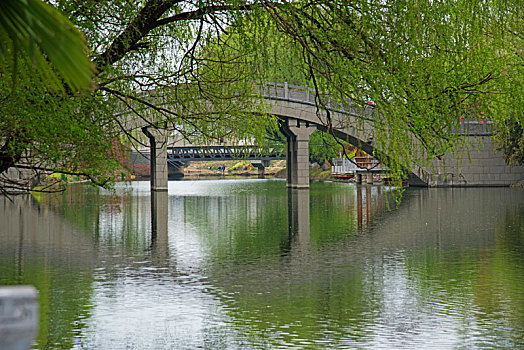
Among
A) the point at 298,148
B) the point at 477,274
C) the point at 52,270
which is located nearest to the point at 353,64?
the point at 477,274

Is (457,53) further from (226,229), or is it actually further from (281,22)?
(226,229)

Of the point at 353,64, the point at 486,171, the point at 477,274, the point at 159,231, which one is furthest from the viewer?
the point at 486,171

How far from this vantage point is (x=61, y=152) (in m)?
9.23

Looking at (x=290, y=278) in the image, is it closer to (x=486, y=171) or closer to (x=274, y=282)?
(x=274, y=282)

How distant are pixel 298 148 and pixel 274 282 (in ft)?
115

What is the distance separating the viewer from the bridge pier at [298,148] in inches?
1802

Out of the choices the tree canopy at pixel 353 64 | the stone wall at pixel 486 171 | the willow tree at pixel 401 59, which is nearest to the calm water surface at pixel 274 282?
the tree canopy at pixel 353 64

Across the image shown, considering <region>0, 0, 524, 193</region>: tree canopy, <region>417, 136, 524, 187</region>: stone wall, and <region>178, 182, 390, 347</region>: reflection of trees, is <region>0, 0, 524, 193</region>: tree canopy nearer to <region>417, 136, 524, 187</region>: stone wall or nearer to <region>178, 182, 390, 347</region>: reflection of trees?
<region>178, 182, 390, 347</region>: reflection of trees

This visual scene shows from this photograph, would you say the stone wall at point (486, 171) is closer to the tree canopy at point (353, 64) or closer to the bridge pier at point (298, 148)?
the bridge pier at point (298, 148)

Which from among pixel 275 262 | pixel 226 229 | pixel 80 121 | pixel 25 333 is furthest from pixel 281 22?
pixel 226 229

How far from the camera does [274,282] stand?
1140 centimetres

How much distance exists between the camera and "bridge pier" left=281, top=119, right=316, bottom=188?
150ft

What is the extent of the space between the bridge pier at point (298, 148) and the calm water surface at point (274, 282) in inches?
888

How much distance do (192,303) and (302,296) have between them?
5.27 feet
